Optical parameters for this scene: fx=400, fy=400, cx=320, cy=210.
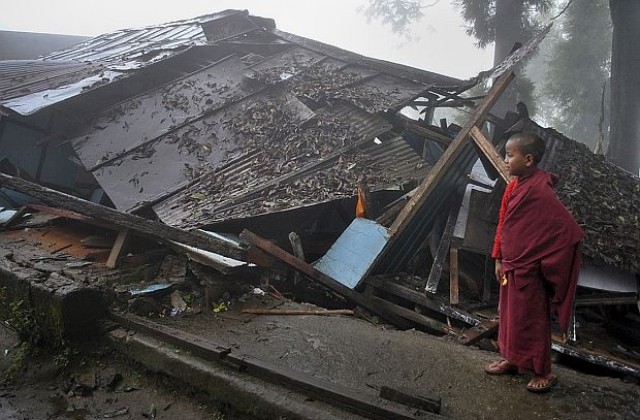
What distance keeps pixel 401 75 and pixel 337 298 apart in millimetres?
4697

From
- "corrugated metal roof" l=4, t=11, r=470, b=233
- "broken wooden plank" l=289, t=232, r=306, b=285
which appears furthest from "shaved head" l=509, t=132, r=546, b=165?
"broken wooden plank" l=289, t=232, r=306, b=285

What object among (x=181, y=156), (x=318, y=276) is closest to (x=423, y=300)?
(x=318, y=276)

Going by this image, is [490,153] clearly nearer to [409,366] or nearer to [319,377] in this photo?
[409,366]

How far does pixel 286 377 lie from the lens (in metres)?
2.54

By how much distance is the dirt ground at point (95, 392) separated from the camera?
2.65m

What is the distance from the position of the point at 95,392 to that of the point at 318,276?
7.82 ft

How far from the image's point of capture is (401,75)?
7.54 m

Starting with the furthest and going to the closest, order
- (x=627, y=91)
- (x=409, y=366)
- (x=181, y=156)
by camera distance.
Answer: (x=627, y=91) < (x=181, y=156) < (x=409, y=366)

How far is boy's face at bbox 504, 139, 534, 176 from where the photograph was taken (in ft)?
8.64

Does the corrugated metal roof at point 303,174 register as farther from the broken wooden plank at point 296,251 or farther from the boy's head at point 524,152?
the boy's head at point 524,152

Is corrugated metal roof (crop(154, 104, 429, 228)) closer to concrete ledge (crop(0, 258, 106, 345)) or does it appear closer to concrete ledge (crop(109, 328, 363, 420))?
concrete ledge (crop(0, 258, 106, 345))

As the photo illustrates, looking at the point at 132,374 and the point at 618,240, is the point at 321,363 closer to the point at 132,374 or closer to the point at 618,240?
the point at 132,374

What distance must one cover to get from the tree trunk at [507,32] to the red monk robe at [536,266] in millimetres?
12659

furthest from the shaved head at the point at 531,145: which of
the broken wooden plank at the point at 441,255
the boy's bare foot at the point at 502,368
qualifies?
the broken wooden plank at the point at 441,255
